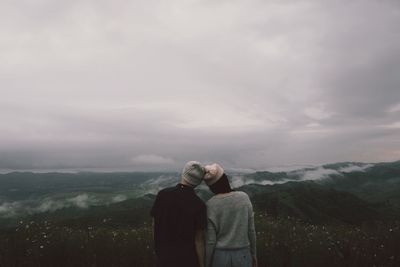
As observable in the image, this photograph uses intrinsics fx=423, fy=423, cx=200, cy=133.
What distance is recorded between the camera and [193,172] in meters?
4.85

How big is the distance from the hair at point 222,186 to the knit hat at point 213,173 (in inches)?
2.1

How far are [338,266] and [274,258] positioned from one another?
1.30 metres

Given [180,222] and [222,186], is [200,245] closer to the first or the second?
[180,222]

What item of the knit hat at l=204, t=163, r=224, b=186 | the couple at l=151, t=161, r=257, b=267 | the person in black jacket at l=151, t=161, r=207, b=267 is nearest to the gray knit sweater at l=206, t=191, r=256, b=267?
the couple at l=151, t=161, r=257, b=267

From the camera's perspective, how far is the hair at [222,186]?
197 inches

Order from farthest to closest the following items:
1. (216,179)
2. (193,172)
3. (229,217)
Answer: (229,217) < (216,179) < (193,172)

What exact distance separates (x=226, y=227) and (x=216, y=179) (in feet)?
2.03

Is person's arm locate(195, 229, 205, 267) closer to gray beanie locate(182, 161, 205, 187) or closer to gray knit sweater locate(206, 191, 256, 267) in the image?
gray knit sweater locate(206, 191, 256, 267)

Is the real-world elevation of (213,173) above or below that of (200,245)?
above

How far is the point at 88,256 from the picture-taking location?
812cm

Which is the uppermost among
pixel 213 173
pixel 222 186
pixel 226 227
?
pixel 213 173

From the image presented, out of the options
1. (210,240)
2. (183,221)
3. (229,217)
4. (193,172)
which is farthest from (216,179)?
(210,240)

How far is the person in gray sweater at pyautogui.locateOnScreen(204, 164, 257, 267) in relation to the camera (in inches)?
199

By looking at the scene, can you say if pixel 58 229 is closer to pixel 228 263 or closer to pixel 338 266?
pixel 228 263
